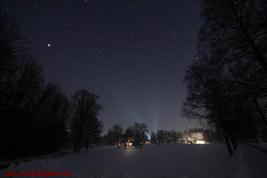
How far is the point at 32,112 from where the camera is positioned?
2722 cm

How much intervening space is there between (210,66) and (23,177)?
10637 mm

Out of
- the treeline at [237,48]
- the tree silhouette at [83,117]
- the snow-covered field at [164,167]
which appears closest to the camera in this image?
the treeline at [237,48]

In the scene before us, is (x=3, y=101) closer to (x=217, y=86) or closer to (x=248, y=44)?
(x=217, y=86)

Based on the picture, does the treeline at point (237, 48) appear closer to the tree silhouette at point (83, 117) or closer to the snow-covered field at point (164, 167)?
the snow-covered field at point (164, 167)

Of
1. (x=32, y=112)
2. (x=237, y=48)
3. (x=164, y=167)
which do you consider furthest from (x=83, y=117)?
(x=237, y=48)

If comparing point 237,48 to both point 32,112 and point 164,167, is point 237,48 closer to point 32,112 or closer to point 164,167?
point 164,167

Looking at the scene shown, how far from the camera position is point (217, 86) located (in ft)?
25.7

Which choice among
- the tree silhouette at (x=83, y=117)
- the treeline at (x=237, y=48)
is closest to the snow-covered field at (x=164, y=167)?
the treeline at (x=237, y=48)

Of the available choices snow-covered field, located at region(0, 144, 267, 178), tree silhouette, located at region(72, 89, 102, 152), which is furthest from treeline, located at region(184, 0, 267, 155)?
tree silhouette, located at region(72, 89, 102, 152)

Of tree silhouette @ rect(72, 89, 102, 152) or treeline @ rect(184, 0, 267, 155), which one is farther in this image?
tree silhouette @ rect(72, 89, 102, 152)

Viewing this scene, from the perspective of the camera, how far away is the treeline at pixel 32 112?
11866 mm

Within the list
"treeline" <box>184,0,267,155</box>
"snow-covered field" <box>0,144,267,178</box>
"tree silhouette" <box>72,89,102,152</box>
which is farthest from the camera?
"tree silhouette" <box>72,89,102,152</box>

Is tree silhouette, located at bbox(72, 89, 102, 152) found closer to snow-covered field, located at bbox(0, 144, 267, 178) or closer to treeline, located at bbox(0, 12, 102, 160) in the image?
treeline, located at bbox(0, 12, 102, 160)

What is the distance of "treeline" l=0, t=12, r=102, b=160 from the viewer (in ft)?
38.9
